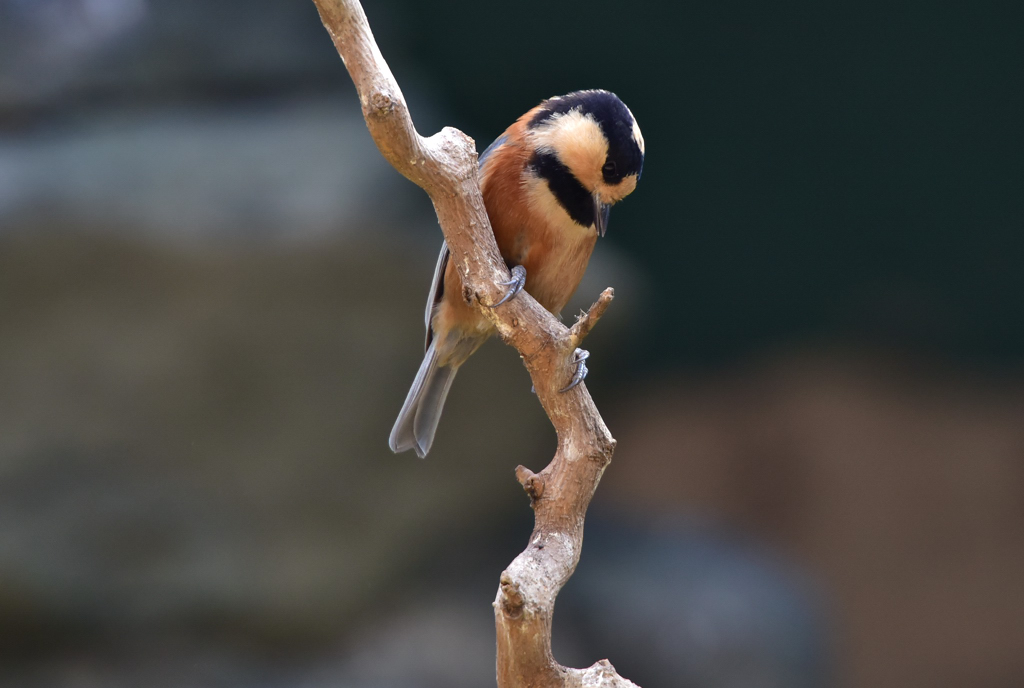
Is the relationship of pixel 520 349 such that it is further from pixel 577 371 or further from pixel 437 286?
pixel 437 286

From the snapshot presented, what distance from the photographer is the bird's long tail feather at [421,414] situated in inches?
98.4

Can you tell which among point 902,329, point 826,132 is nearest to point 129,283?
point 826,132

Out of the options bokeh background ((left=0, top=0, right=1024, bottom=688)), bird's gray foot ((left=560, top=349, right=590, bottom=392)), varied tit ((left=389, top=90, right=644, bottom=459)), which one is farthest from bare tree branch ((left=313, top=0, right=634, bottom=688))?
bokeh background ((left=0, top=0, right=1024, bottom=688))

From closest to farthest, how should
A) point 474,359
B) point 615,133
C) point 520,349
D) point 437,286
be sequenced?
point 520,349 < point 615,133 < point 437,286 < point 474,359

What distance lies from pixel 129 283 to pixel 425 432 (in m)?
1.99

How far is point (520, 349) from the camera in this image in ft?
6.20

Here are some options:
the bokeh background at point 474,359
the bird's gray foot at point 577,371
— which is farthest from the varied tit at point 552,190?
the bokeh background at point 474,359

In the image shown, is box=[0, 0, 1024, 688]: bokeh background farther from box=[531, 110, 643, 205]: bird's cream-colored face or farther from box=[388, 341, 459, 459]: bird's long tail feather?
box=[531, 110, 643, 205]: bird's cream-colored face

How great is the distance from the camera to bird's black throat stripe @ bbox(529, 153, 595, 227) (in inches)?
89.4

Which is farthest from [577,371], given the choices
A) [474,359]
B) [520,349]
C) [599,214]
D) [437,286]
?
[474,359]

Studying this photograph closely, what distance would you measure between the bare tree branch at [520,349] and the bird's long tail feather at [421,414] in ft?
2.18

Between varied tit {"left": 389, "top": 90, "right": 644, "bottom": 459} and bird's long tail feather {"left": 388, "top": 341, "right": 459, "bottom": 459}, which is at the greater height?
varied tit {"left": 389, "top": 90, "right": 644, "bottom": 459}

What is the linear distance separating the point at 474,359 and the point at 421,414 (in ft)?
6.27

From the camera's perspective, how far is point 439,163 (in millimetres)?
1700
